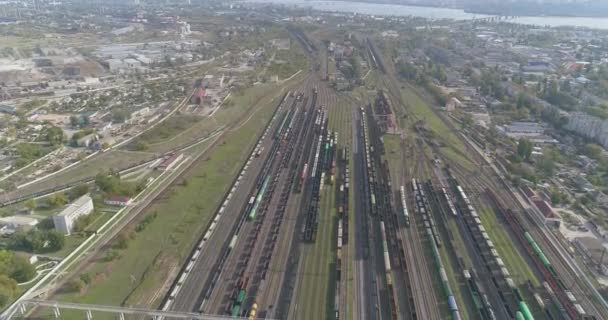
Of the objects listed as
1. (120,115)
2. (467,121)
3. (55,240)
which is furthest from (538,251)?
(120,115)

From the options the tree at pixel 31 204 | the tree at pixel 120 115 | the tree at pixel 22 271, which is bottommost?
the tree at pixel 22 271

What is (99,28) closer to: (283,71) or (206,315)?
(283,71)

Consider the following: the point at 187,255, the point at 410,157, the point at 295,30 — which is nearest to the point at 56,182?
the point at 187,255

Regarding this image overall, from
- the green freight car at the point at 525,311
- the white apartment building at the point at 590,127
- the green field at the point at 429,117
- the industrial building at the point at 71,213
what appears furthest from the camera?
the green field at the point at 429,117

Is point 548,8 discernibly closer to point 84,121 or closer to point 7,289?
point 84,121

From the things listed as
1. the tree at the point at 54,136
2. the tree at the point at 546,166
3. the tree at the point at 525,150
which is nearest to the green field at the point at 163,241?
the tree at the point at 54,136

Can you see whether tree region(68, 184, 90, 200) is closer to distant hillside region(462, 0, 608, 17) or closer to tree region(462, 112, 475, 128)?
tree region(462, 112, 475, 128)

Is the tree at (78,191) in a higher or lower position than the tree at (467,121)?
lower

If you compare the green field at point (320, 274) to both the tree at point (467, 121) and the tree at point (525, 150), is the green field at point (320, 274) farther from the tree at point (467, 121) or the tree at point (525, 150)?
Result: the tree at point (467, 121)
